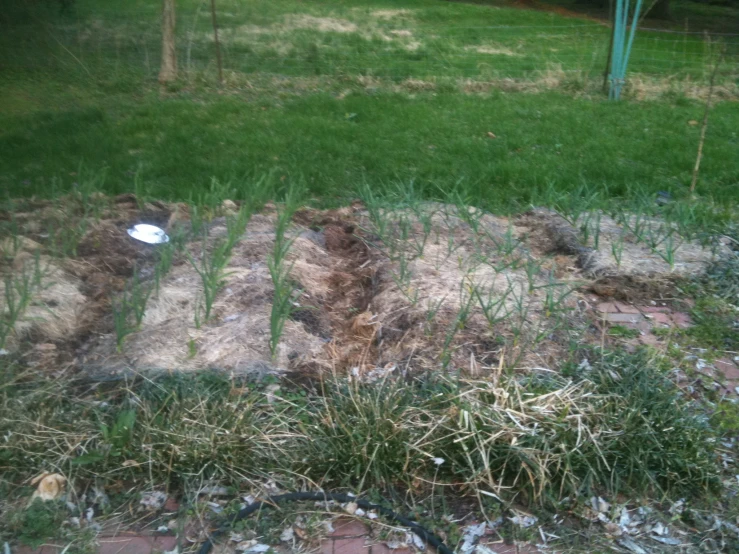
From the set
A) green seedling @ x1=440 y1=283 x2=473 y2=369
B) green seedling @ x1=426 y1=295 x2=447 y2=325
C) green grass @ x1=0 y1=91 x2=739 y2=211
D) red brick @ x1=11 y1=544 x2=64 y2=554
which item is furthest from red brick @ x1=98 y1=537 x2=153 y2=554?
green grass @ x1=0 y1=91 x2=739 y2=211

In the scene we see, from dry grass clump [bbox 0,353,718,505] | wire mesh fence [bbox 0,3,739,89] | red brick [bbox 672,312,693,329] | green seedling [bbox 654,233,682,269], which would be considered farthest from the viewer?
wire mesh fence [bbox 0,3,739,89]

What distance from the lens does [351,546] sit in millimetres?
3061

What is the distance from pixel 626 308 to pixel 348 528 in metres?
2.43

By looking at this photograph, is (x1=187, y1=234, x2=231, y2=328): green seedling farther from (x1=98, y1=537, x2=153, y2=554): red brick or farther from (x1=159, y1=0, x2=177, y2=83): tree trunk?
(x1=159, y1=0, x2=177, y2=83): tree trunk

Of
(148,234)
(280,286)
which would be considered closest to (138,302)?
(280,286)

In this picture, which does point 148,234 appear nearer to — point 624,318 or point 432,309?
point 432,309

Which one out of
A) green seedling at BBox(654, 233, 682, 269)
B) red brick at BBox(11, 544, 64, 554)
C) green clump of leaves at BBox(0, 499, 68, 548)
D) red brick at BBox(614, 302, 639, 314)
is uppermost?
green seedling at BBox(654, 233, 682, 269)

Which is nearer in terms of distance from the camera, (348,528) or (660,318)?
(348,528)

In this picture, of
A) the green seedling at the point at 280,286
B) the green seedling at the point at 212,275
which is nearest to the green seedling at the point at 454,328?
the green seedling at the point at 280,286

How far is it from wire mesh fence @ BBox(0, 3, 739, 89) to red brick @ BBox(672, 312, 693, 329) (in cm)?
622

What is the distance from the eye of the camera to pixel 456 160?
757cm

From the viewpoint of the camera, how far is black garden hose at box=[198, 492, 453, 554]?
3.05 metres

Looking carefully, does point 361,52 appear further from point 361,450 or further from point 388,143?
point 361,450

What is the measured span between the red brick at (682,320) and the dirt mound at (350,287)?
10.6 inches
